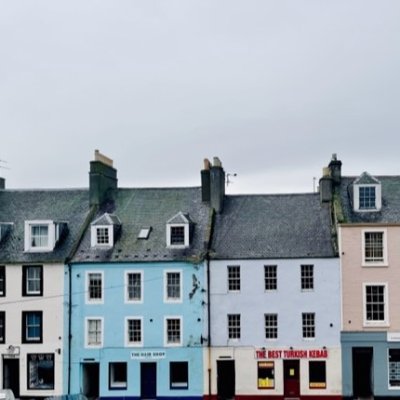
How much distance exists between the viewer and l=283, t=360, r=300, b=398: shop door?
5441 centimetres

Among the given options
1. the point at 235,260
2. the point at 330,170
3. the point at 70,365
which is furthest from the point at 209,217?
the point at 70,365

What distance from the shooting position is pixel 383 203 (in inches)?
2228

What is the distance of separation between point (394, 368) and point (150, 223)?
57.3ft

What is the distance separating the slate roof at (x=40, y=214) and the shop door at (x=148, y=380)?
831 centimetres

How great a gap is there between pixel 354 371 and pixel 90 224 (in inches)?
741

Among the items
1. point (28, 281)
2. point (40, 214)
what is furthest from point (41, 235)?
point (28, 281)

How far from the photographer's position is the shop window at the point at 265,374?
54531 mm

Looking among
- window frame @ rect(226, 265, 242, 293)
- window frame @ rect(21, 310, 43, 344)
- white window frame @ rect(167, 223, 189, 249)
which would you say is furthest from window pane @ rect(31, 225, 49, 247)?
window frame @ rect(226, 265, 242, 293)

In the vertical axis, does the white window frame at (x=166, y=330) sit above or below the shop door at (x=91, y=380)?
above

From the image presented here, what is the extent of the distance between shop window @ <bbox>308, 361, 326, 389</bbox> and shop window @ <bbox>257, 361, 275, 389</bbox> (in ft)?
7.31

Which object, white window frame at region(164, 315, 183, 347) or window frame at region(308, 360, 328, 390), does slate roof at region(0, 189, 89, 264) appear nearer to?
white window frame at region(164, 315, 183, 347)

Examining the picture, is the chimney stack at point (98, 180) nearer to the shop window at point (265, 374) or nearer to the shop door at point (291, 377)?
the shop window at point (265, 374)

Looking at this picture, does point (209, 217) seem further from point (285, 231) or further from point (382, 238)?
point (382, 238)

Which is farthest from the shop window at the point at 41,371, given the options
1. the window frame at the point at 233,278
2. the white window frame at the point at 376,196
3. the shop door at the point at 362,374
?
the white window frame at the point at 376,196
